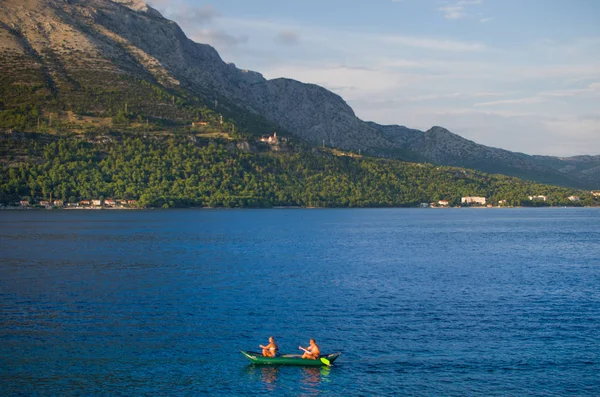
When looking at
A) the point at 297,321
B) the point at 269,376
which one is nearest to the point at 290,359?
the point at 269,376

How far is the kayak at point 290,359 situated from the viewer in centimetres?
4388

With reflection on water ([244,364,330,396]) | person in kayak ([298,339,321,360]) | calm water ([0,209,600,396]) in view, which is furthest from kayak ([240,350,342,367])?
calm water ([0,209,600,396])

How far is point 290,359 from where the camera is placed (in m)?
44.8

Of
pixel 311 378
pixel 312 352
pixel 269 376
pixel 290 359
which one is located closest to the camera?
pixel 311 378

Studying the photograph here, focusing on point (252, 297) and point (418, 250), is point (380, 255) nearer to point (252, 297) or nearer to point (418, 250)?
point (418, 250)

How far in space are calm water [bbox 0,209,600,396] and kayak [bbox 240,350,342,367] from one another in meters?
0.71

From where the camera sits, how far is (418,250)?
396ft

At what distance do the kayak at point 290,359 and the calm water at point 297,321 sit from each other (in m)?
0.71

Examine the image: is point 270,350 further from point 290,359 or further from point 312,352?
point 312,352

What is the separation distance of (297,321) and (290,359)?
477 inches

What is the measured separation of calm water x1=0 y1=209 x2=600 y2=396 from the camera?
4125 cm

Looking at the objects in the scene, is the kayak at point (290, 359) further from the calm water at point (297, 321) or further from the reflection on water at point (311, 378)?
the calm water at point (297, 321)

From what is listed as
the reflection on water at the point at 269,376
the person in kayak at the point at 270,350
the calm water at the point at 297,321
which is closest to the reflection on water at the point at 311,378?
the calm water at the point at 297,321

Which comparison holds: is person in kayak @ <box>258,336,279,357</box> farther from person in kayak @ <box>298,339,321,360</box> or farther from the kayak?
person in kayak @ <box>298,339,321,360</box>
